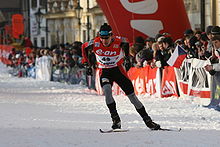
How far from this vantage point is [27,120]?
1310 cm

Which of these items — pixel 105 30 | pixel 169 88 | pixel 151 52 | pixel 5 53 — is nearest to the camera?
pixel 105 30

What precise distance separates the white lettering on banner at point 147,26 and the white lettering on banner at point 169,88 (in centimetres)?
813

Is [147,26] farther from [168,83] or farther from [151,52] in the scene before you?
[168,83]

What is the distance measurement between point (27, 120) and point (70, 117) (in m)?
1.06

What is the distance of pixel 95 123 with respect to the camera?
41.5 feet

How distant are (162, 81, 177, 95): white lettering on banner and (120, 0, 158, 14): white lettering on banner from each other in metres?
8.16

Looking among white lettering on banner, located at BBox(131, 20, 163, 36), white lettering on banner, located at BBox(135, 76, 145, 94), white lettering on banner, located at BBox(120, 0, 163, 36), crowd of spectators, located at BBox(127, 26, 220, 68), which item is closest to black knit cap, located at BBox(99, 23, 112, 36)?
crowd of spectators, located at BBox(127, 26, 220, 68)

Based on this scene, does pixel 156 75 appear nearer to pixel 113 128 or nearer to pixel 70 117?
pixel 70 117

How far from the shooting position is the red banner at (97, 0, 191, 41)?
1025 inches

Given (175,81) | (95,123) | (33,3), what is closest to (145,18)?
(175,81)

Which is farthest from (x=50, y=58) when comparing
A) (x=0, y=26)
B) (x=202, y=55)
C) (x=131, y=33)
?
(x=0, y=26)

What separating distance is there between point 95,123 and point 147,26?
1364 centimetres

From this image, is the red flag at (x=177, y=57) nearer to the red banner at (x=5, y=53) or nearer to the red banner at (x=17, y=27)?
the red banner at (x=5, y=53)

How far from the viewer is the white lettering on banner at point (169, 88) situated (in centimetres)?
1767
